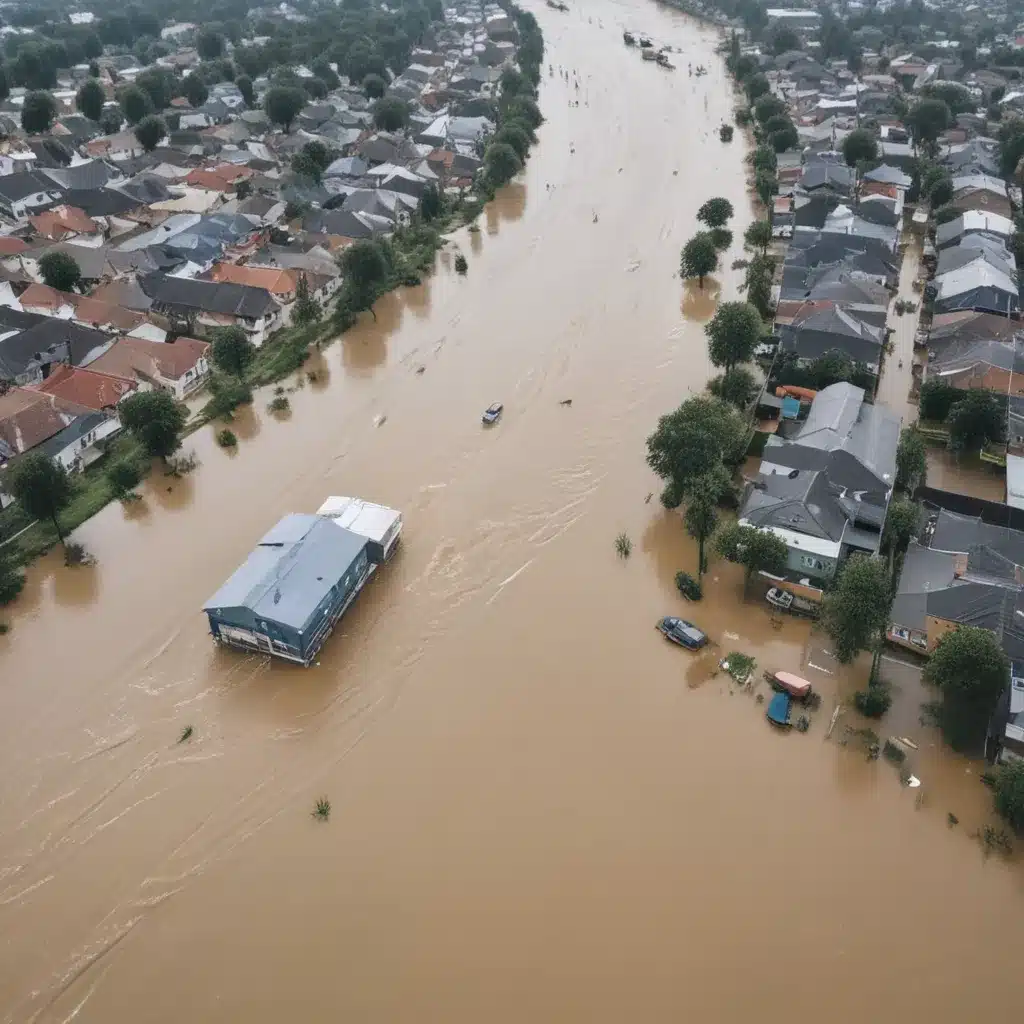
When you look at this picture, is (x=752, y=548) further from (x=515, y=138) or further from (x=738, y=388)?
(x=515, y=138)

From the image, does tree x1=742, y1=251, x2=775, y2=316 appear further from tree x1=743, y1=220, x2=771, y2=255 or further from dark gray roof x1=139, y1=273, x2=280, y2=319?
dark gray roof x1=139, y1=273, x2=280, y2=319

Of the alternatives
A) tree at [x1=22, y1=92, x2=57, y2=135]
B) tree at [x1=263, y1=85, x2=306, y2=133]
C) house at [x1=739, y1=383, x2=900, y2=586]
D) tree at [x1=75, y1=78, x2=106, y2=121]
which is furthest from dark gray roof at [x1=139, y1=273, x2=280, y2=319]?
tree at [x1=75, y1=78, x2=106, y2=121]

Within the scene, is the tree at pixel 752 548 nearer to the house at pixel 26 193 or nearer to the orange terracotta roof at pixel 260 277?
the orange terracotta roof at pixel 260 277

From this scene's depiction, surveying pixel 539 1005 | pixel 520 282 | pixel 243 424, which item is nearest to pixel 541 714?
pixel 539 1005

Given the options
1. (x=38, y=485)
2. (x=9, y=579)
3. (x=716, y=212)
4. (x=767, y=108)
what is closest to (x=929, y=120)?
(x=767, y=108)

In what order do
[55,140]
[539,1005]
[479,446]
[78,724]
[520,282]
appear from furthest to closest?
[55,140]
[520,282]
[479,446]
[78,724]
[539,1005]

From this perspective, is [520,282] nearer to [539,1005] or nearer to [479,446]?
[479,446]

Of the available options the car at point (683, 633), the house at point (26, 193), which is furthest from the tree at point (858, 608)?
the house at point (26, 193)

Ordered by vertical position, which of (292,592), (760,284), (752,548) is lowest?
(292,592)
